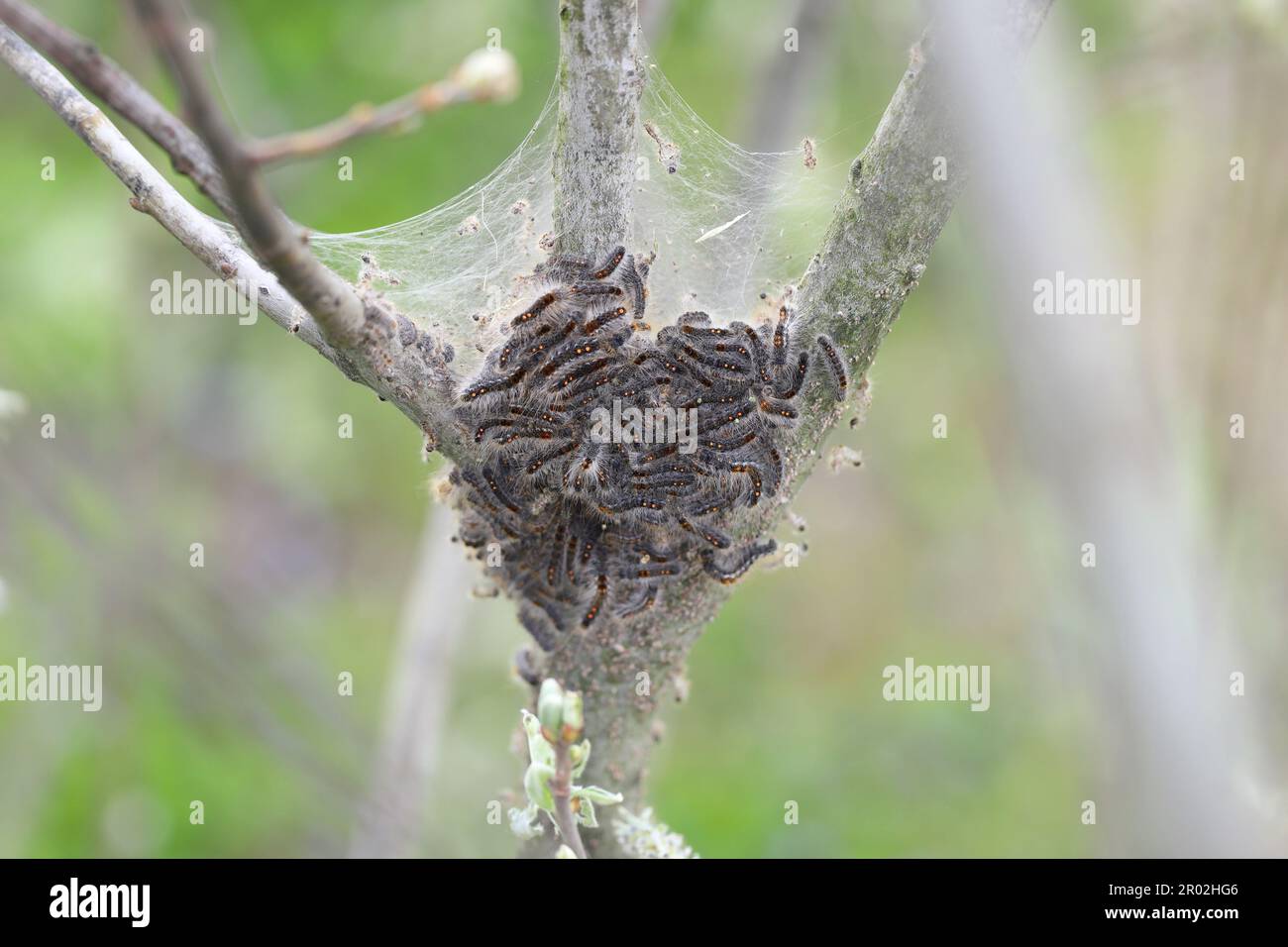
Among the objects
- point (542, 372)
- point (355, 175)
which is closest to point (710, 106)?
point (355, 175)

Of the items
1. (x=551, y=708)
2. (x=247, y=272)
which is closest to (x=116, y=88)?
(x=247, y=272)

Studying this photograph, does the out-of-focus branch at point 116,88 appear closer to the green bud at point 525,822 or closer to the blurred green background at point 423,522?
the green bud at point 525,822

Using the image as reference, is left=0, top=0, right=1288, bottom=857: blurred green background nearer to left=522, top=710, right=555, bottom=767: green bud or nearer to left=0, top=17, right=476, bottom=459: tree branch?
left=522, top=710, right=555, bottom=767: green bud

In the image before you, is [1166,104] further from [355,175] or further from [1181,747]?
[1181,747]

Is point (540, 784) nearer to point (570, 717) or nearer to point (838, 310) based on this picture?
point (570, 717)

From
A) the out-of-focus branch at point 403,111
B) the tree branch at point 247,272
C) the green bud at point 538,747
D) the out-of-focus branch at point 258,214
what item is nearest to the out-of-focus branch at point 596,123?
the tree branch at point 247,272

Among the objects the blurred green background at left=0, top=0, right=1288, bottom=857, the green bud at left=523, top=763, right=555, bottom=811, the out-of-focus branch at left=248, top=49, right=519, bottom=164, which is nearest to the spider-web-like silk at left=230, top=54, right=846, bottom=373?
the blurred green background at left=0, top=0, right=1288, bottom=857
